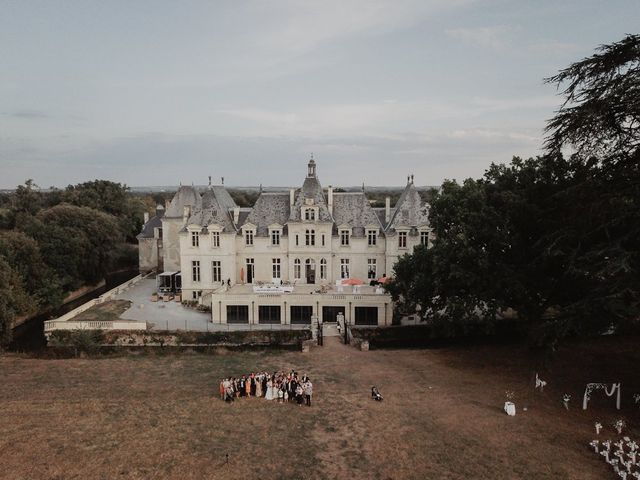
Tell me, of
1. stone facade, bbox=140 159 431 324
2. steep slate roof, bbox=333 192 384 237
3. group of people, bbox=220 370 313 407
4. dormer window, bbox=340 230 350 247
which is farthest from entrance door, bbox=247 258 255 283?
group of people, bbox=220 370 313 407

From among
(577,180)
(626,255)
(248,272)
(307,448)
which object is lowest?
(307,448)

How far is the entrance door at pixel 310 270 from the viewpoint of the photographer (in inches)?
1865

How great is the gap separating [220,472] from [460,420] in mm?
11161

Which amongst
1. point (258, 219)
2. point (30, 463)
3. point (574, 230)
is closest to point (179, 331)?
point (258, 219)

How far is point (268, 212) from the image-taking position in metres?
48.7

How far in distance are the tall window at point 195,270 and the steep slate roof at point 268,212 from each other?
20.6 feet

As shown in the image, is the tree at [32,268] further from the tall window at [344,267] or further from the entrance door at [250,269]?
the tall window at [344,267]

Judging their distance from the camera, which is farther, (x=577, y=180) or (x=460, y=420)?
(x=577, y=180)

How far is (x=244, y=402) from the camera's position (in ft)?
82.6

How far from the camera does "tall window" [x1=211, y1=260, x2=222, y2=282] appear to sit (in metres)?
47.6

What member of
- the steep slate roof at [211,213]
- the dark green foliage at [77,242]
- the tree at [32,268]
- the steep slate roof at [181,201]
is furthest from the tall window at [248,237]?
the dark green foliage at [77,242]

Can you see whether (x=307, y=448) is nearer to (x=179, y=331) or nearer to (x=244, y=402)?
(x=244, y=402)

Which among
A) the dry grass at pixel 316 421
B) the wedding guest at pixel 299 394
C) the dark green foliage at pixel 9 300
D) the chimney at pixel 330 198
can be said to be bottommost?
the dry grass at pixel 316 421

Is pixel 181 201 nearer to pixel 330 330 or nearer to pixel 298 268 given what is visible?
pixel 298 268
